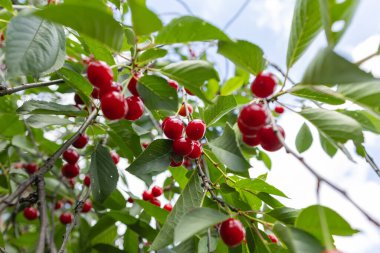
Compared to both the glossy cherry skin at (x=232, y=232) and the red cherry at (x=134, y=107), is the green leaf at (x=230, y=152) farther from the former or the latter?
the red cherry at (x=134, y=107)

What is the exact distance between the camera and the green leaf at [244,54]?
4.10 feet

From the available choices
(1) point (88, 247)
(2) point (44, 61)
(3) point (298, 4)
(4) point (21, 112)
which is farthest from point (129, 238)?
(3) point (298, 4)

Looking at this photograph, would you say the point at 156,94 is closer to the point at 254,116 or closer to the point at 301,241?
the point at 254,116

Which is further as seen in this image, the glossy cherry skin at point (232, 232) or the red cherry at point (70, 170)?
the red cherry at point (70, 170)

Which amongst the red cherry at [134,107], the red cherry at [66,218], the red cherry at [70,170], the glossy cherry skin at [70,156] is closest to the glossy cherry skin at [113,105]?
the red cherry at [134,107]

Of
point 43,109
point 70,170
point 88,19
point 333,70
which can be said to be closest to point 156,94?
point 88,19

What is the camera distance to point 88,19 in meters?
0.99

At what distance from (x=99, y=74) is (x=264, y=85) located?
0.55 m

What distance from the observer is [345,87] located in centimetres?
122

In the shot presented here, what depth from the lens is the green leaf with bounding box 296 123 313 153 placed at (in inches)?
89.4

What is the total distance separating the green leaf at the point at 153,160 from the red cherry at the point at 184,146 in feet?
0.20

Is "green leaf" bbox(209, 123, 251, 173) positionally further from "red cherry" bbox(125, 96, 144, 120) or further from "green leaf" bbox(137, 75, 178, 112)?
"red cherry" bbox(125, 96, 144, 120)

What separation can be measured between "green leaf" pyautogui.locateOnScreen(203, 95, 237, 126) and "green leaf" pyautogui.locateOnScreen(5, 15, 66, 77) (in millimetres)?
673

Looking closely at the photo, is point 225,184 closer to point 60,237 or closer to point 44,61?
point 44,61
